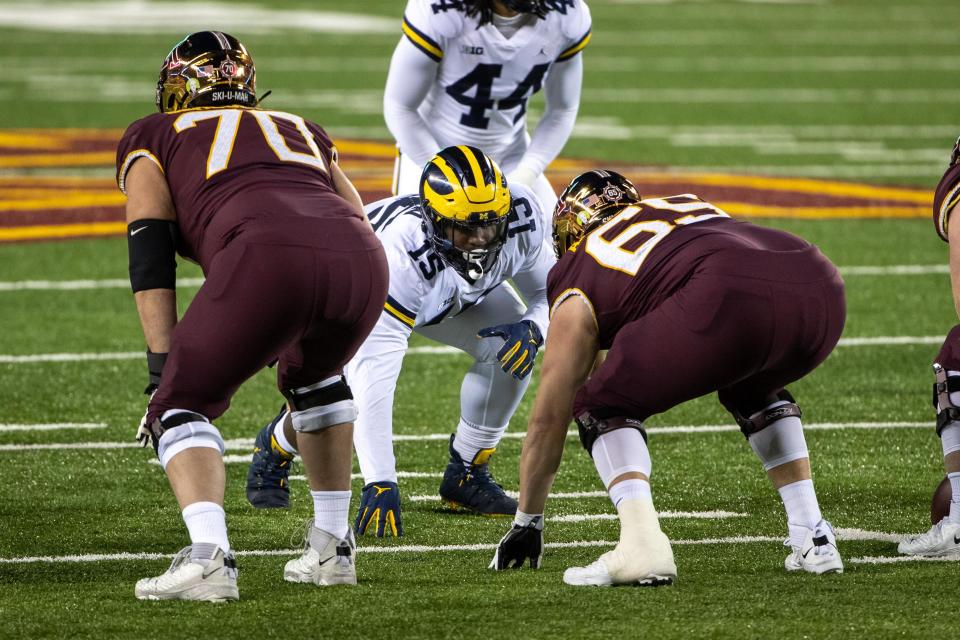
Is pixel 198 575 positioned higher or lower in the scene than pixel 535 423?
lower

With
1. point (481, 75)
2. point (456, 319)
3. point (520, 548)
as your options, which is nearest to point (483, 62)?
point (481, 75)

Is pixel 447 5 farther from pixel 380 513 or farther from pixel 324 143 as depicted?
pixel 380 513

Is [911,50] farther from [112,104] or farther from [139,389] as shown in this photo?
[139,389]

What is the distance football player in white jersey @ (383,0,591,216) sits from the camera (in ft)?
21.9

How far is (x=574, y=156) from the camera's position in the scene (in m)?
14.4

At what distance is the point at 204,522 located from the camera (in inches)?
165

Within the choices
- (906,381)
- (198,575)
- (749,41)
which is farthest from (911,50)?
(198,575)

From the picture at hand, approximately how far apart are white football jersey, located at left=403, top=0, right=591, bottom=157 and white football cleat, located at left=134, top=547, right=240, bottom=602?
3013mm

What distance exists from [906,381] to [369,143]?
826 centimetres

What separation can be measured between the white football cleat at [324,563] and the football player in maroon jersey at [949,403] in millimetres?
1587

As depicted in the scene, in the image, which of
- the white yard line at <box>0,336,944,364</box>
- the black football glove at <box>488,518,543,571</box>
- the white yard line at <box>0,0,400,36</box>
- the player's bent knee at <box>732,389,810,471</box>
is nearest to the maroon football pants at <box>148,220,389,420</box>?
the black football glove at <box>488,518,543,571</box>

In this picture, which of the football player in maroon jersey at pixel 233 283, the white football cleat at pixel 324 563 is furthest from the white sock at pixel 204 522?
the white football cleat at pixel 324 563

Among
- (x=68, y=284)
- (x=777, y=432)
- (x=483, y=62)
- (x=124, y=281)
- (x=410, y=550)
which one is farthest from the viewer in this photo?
(x=124, y=281)

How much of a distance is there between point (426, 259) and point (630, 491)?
136cm
